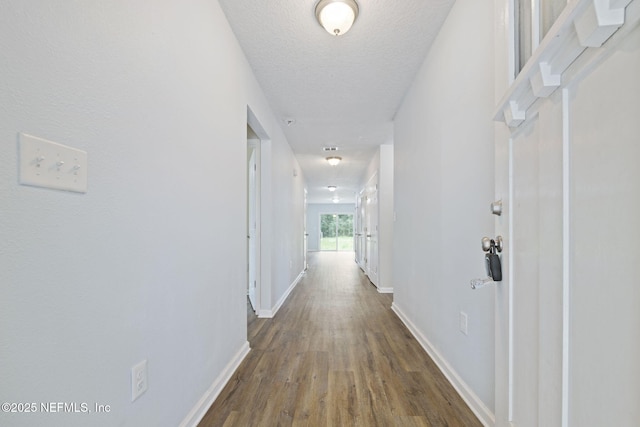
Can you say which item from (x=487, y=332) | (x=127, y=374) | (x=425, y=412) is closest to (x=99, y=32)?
(x=127, y=374)

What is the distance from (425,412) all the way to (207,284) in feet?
4.58

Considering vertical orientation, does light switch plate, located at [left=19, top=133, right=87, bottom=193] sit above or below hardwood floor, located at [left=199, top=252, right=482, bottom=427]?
above

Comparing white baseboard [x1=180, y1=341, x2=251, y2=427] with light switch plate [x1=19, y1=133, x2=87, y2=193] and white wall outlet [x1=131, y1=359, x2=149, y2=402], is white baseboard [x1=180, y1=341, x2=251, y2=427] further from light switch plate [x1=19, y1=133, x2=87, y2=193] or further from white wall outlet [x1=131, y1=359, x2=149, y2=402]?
light switch plate [x1=19, y1=133, x2=87, y2=193]

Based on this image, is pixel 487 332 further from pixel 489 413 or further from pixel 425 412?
pixel 425 412

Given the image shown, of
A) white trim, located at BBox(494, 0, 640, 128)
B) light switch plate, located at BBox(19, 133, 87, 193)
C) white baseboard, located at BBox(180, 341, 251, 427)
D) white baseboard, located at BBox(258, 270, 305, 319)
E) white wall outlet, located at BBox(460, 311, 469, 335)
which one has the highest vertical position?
white trim, located at BBox(494, 0, 640, 128)

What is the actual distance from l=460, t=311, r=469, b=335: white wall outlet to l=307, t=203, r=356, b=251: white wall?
43.7 ft

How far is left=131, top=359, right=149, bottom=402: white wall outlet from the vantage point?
3.55ft

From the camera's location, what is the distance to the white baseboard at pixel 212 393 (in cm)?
152

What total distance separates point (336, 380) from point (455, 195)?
1.43 meters

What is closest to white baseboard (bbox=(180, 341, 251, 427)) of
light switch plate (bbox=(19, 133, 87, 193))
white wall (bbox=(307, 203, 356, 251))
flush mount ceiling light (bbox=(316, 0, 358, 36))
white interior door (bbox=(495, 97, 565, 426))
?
light switch plate (bbox=(19, 133, 87, 193))

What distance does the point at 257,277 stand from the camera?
11.5 feet

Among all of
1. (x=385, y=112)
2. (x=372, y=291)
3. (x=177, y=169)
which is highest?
(x=385, y=112)

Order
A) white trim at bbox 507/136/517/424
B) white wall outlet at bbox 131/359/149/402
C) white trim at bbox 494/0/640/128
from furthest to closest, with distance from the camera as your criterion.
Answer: white wall outlet at bbox 131/359/149/402 < white trim at bbox 507/136/517/424 < white trim at bbox 494/0/640/128

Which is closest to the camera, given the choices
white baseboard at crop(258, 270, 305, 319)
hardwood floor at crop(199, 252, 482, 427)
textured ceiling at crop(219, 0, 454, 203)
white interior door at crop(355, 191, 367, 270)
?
hardwood floor at crop(199, 252, 482, 427)
